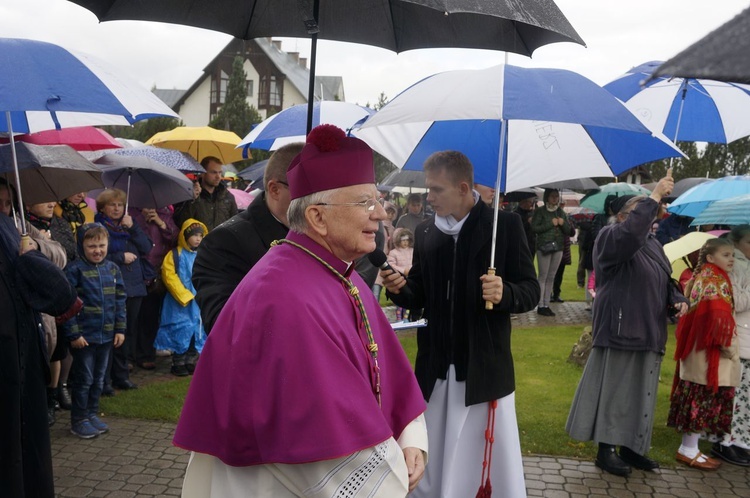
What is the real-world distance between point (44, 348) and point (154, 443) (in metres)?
1.92

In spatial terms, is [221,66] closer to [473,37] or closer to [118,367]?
[118,367]

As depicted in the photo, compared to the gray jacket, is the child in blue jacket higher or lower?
lower

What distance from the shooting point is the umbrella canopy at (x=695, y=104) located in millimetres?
5156

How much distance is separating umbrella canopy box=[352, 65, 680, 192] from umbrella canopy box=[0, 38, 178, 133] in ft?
4.13

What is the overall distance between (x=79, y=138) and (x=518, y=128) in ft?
17.9

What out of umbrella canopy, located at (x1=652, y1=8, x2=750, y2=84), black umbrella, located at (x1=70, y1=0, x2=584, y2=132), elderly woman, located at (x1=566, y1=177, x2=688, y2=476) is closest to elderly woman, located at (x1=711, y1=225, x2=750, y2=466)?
elderly woman, located at (x1=566, y1=177, x2=688, y2=476)

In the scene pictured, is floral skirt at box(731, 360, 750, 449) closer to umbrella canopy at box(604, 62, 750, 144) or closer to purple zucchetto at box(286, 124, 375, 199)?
umbrella canopy at box(604, 62, 750, 144)

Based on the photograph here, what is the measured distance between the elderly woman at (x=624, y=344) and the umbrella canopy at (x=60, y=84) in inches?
130

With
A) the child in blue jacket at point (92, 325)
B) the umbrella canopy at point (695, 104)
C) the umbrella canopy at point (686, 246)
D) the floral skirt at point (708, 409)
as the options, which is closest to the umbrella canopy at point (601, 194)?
the umbrella canopy at point (686, 246)

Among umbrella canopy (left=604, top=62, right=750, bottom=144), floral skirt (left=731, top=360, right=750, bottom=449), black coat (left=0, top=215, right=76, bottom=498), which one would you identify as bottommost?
floral skirt (left=731, top=360, right=750, bottom=449)

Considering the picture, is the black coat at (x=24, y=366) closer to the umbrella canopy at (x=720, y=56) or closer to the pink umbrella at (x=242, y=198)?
the umbrella canopy at (x=720, y=56)

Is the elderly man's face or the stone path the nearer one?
the elderly man's face

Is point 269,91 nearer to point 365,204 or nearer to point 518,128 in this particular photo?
point 518,128

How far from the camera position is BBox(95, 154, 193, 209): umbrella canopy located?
799 cm
